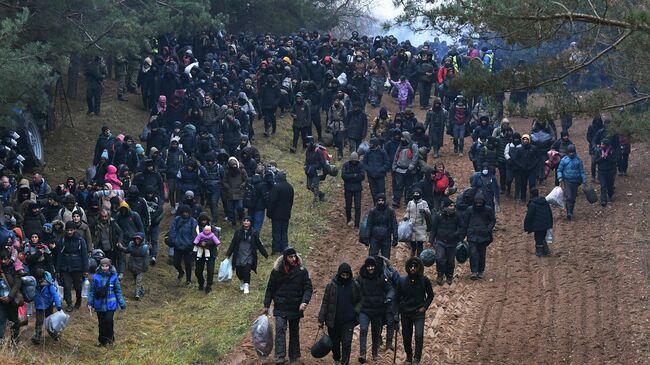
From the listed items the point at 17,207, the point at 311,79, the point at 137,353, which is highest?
the point at 311,79

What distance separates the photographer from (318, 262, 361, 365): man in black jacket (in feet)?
48.5

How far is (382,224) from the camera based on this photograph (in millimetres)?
19797

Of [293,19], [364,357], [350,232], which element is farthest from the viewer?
[293,19]

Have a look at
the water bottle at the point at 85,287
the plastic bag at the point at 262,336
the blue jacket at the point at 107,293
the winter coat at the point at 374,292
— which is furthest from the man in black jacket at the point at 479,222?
the water bottle at the point at 85,287

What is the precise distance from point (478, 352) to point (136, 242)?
646 centimetres

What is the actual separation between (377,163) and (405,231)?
4043mm

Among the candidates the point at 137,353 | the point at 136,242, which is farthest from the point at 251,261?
the point at 137,353

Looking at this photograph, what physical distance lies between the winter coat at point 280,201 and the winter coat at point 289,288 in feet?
22.2

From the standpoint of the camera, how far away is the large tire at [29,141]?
2594cm

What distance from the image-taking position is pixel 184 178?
76.7 ft

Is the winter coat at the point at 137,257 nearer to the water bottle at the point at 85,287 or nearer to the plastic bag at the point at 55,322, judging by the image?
the water bottle at the point at 85,287

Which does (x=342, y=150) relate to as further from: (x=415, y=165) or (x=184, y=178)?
(x=184, y=178)

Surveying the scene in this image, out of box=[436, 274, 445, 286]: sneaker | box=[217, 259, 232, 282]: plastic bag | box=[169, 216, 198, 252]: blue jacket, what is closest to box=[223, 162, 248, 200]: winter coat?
box=[217, 259, 232, 282]: plastic bag

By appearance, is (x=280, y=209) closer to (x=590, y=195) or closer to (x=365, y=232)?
(x=365, y=232)
